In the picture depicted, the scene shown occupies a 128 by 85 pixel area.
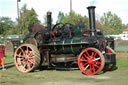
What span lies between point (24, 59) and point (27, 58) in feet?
0.83

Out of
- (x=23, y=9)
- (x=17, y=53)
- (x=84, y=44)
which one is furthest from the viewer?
(x=23, y=9)

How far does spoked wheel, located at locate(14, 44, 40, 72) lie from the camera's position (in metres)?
8.39

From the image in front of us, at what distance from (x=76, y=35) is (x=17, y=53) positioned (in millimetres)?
2735

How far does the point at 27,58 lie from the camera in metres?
8.69

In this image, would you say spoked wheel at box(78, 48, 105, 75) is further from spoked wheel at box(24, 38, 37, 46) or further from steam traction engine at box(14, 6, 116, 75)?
spoked wheel at box(24, 38, 37, 46)

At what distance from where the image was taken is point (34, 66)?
27.4ft

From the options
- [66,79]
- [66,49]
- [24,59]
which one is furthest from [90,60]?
[24,59]

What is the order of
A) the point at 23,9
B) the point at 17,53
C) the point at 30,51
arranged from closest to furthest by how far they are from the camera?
the point at 30,51
the point at 17,53
the point at 23,9

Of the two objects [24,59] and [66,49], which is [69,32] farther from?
[24,59]

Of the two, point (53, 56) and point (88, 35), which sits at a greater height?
point (88, 35)

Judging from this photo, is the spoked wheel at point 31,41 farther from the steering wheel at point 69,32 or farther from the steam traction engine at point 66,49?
the steering wheel at point 69,32

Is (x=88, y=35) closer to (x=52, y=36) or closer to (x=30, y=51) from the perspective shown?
(x=52, y=36)

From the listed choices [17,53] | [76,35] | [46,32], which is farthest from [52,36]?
[17,53]

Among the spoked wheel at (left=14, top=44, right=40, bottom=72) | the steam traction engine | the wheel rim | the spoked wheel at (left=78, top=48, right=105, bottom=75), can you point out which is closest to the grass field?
the spoked wheel at (left=78, top=48, right=105, bottom=75)
